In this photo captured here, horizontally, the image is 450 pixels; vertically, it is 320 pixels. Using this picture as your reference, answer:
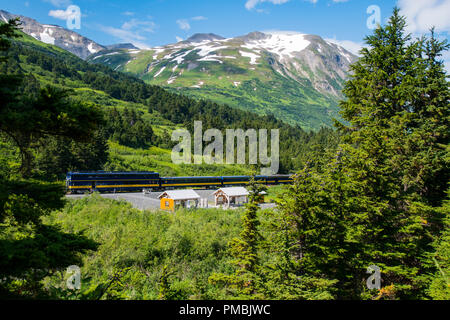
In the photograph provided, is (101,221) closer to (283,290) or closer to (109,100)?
(283,290)

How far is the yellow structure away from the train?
8.64 meters

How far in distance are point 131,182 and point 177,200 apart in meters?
15.1

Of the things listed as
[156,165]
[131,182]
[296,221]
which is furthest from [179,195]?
[156,165]

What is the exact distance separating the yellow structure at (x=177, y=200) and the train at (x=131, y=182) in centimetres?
864

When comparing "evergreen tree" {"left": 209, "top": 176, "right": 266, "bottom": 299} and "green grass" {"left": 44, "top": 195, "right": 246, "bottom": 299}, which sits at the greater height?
"evergreen tree" {"left": 209, "top": 176, "right": 266, "bottom": 299}

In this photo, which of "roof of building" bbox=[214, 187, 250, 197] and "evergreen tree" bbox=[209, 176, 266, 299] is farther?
"roof of building" bbox=[214, 187, 250, 197]

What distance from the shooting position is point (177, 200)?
36875 millimetres

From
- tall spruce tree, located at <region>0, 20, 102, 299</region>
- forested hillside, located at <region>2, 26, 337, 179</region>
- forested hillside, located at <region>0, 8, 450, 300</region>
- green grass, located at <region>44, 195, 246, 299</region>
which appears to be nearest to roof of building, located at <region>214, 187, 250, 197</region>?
forested hillside, located at <region>2, 26, 337, 179</region>

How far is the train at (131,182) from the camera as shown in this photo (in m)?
42.3

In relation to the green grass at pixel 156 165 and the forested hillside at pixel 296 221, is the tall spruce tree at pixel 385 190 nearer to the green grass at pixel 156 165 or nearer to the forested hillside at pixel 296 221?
the forested hillside at pixel 296 221

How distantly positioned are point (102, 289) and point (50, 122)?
401 centimetres

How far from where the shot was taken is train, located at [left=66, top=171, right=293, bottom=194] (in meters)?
42.3

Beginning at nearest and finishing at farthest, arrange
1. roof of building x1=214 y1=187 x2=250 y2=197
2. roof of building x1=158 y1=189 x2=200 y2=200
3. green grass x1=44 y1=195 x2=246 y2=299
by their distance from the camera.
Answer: green grass x1=44 y1=195 x2=246 y2=299
roof of building x1=158 y1=189 x2=200 y2=200
roof of building x1=214 y1=187 x2=250 y2=197

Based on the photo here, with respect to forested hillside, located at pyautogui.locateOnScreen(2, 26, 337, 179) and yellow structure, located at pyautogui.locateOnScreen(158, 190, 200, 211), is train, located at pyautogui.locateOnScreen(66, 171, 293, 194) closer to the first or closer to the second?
forested hillside, located at pyautogui.locateOnScreen(2, 26, 337, 179)
